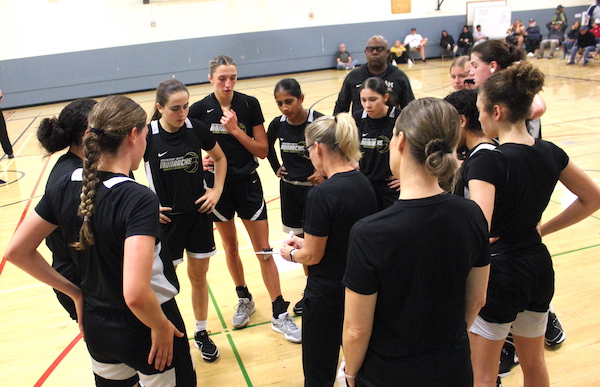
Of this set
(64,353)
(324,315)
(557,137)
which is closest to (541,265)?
(324,315)

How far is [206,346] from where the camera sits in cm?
354

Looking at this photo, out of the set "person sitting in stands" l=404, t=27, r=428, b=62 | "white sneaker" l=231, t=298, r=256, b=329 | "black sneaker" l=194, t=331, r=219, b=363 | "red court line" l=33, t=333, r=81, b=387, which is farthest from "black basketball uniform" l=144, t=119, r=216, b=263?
"person sitting in stands" l=404, t=27, r=428, b=62

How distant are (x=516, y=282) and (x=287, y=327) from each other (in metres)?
1.99

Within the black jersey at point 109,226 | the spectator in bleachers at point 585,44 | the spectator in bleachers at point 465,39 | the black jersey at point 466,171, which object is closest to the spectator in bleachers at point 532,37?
the spectator in bleachers at point 465,39

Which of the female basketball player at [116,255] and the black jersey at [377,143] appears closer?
the female basketball player at [116,255]

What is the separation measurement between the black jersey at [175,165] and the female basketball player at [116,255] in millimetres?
1198

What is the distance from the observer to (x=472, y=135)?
2568 millimetres

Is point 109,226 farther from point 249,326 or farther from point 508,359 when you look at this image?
point 508,359

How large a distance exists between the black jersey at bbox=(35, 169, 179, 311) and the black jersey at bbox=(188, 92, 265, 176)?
192cm

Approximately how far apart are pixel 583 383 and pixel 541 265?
1.33 meters

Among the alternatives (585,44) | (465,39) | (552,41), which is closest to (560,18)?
(552,41)

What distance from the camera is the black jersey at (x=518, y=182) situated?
2076mm

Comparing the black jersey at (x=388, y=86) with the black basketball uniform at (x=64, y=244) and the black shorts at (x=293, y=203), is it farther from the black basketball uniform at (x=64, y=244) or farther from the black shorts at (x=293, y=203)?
the black basketball uniform at (x=64, y=244)

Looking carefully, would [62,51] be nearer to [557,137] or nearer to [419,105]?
[557,137]
